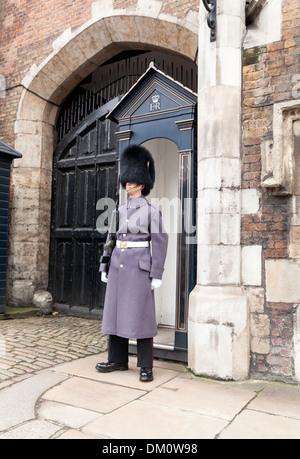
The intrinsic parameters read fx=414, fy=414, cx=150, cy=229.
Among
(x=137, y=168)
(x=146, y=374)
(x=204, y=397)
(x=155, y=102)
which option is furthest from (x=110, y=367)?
(x=155, y=102)

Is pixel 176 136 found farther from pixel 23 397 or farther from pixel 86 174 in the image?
pixel 86 174

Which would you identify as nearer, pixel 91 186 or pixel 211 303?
pixel 211 303

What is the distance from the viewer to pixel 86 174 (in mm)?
7211

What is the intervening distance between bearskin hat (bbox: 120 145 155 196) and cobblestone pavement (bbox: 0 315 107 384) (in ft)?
6.35

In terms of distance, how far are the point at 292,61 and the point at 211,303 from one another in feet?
7.37

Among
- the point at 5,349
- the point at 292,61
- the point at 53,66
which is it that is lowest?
the point at 5,349

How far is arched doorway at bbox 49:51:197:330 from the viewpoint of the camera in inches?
271

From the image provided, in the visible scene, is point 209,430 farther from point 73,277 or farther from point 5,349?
point 73,277

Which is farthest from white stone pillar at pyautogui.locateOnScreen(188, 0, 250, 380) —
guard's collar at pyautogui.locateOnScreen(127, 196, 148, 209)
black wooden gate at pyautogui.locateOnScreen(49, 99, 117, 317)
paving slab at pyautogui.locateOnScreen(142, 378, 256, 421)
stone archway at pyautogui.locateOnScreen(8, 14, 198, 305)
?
stone archway at pyautogui.locateOnScreen(8, 14, 198, 305)

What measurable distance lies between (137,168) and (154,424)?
2.21 m

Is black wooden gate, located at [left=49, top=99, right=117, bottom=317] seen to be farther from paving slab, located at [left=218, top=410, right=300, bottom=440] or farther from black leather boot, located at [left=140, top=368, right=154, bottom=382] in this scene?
paving slab, located at [left=218, top=410, right=300, bottom=440]
